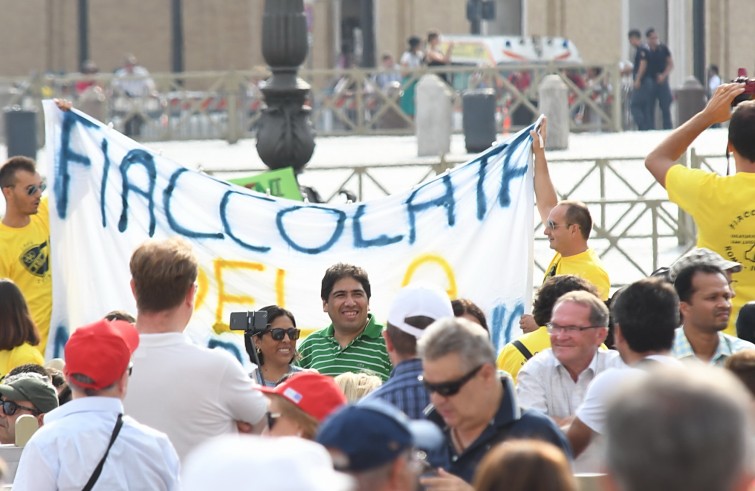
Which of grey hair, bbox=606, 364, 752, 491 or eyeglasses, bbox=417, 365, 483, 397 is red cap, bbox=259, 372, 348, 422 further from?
grey hair, bbox=606, 364, 752, 491

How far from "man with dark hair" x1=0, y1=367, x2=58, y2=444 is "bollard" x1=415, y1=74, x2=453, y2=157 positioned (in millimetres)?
17850

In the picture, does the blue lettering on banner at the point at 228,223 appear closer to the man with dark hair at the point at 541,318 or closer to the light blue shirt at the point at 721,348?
the man with dark hair at the point at 541,318

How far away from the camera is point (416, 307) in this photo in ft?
15.5

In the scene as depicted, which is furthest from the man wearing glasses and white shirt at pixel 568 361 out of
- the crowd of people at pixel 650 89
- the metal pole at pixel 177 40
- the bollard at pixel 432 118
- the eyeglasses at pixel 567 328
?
the metal pole at pixel 177 40

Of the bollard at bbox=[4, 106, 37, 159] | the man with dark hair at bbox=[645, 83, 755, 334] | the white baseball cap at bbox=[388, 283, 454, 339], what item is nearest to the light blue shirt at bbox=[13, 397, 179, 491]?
the white baseball cap at bbox=[388, 283, 454, 339]

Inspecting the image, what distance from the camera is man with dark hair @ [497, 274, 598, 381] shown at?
19.3ft

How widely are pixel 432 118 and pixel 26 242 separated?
1600 centimetres

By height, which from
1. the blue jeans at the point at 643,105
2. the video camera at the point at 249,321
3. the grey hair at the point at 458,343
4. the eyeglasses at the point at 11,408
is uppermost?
the blue jeans at the point at 643,105

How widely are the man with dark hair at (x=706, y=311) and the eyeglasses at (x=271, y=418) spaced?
170cm

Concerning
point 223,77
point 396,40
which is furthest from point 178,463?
point 396,40

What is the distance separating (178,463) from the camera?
452 centimetres

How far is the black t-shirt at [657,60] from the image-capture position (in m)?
28.7

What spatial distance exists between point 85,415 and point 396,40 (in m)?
36.8

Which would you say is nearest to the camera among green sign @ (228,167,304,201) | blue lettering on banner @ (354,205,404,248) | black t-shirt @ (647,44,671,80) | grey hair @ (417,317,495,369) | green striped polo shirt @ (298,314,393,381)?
grey hair @ (417,317,495,369)
